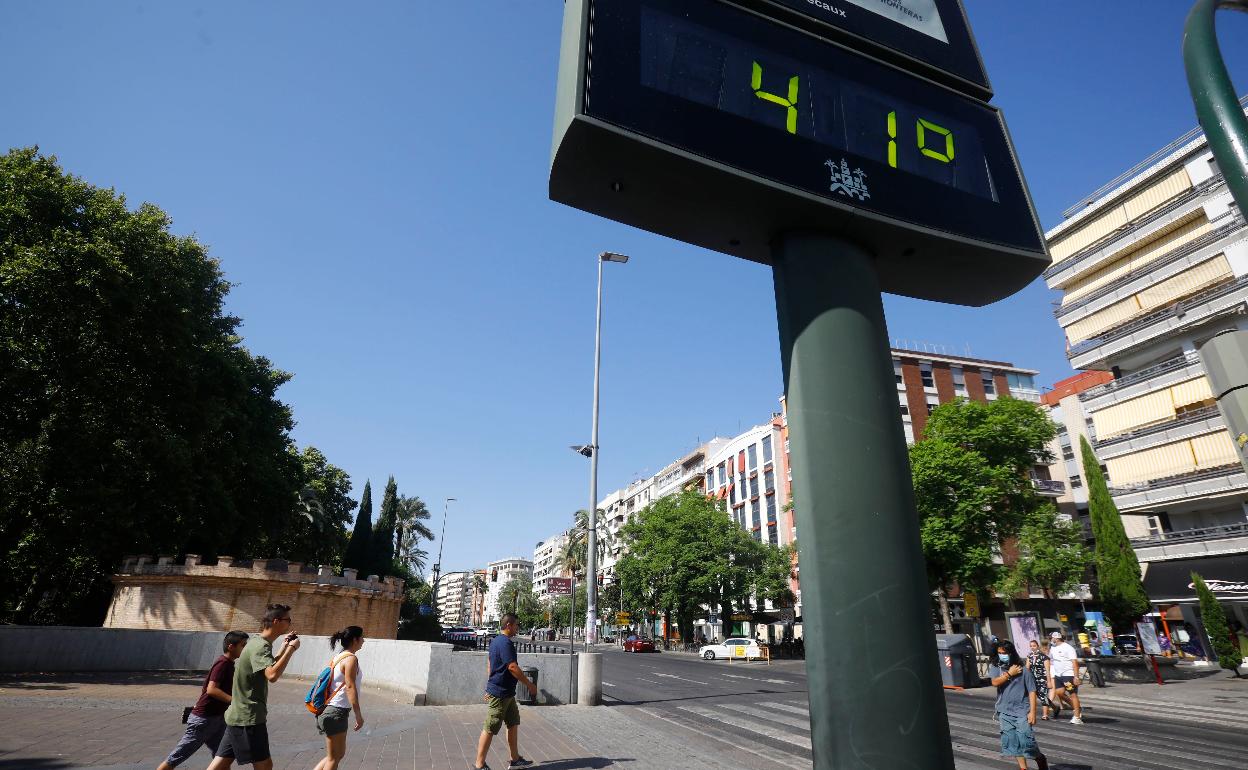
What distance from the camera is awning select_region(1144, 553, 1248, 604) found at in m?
23.2

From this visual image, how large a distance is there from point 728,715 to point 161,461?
2125 centimetres

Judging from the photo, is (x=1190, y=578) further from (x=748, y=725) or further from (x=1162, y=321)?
(x=748, y=725)

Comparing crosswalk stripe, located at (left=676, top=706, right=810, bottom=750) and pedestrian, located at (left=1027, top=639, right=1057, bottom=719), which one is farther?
pedestrian, located at (left=1027, top=639, right=1057, bottom=719)

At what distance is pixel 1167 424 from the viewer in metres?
27.0

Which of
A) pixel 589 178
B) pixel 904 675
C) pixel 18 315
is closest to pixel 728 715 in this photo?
pixel 904 675

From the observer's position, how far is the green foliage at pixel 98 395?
62.8 ft

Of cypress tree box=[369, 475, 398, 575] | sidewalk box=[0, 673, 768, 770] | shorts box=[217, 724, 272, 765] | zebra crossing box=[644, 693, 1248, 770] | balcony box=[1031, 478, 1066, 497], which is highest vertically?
balcony box=[1031, 478, 1066, 497]

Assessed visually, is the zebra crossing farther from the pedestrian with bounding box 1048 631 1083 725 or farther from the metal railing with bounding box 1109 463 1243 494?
the metal railing with bounding box 1109 463 1243 494

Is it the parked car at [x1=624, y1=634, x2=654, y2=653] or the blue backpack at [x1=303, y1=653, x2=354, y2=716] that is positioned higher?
the blue backpack at [x1=303, y1=653, x2=354, y2=716]

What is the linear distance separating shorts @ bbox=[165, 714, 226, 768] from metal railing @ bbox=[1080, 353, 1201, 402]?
34250 mm

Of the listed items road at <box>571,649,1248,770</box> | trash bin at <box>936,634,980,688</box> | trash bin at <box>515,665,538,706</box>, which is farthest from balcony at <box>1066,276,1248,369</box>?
trash bin at <box>515,665,538,706</box>

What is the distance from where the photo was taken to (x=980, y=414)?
3123 centimetres

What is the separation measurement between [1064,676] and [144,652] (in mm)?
24639

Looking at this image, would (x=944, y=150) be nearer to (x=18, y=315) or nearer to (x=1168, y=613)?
(x=18, y=315)
